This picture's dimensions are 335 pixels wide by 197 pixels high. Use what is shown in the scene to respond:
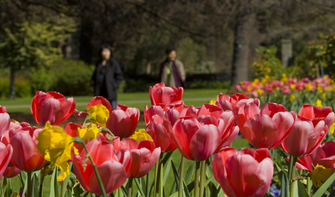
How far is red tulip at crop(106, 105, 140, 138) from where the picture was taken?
47.8 inches

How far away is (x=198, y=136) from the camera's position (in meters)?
0.90

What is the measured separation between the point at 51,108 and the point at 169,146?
17.1 inches

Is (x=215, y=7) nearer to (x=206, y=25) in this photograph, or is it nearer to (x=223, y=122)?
(x=206, y=25)

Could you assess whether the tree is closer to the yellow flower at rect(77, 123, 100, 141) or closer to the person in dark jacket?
the person in dark jacket

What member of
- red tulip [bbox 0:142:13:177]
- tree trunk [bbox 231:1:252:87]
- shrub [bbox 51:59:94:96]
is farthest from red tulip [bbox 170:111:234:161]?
shrub [bbox 51:59:94:96]

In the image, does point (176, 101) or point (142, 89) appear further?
point (142, 89)

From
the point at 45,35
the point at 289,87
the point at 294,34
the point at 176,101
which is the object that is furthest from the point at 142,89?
the point at 176,101

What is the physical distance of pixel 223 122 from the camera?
987 mm

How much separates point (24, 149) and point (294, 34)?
33.4 meters

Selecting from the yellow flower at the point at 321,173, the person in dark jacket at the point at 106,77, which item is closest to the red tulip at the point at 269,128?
the yellow flower at the point at 321,173

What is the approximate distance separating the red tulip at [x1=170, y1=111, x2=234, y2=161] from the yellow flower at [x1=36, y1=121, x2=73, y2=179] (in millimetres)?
251

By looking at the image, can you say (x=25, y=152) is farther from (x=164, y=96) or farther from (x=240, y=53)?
(x=240, y=53)

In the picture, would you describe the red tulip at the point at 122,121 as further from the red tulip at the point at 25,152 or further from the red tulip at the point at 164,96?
the red tulip at the point at 25,152

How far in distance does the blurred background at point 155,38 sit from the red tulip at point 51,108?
7.99 feet
